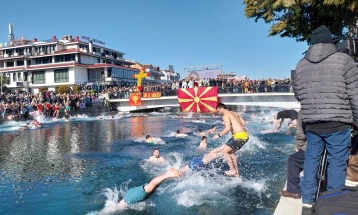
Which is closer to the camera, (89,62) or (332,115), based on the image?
(332,115)

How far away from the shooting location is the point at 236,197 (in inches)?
274

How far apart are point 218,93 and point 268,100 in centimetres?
543

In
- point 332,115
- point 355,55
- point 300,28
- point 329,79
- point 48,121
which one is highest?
point 300,28

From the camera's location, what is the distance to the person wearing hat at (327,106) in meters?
3.69

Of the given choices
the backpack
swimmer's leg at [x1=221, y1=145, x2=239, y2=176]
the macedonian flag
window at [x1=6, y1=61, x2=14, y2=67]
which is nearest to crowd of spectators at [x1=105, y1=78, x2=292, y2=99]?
the macedonian flag

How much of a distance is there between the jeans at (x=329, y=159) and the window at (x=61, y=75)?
59.8 m

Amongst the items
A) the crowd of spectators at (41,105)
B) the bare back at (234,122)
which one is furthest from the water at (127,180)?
the crowd of spectators at (41,105)

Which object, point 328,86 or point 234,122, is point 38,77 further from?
point 328,86

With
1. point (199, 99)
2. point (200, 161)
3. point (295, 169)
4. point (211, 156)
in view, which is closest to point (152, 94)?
point (199, 99)

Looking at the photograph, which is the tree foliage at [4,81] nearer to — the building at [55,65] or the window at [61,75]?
the building at [55,65]

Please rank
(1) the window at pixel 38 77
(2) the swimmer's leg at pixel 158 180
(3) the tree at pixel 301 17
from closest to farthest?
(2) the swimmer's leg at pixel 158 180, (3) the tree at pixel 301 17, (1) the window at pixel 38 77

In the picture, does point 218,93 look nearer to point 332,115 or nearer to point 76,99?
point 76,99

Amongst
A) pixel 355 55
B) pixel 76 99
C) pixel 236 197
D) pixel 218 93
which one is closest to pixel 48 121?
pixel 76 99

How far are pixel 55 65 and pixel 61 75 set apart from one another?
7.35 ft
